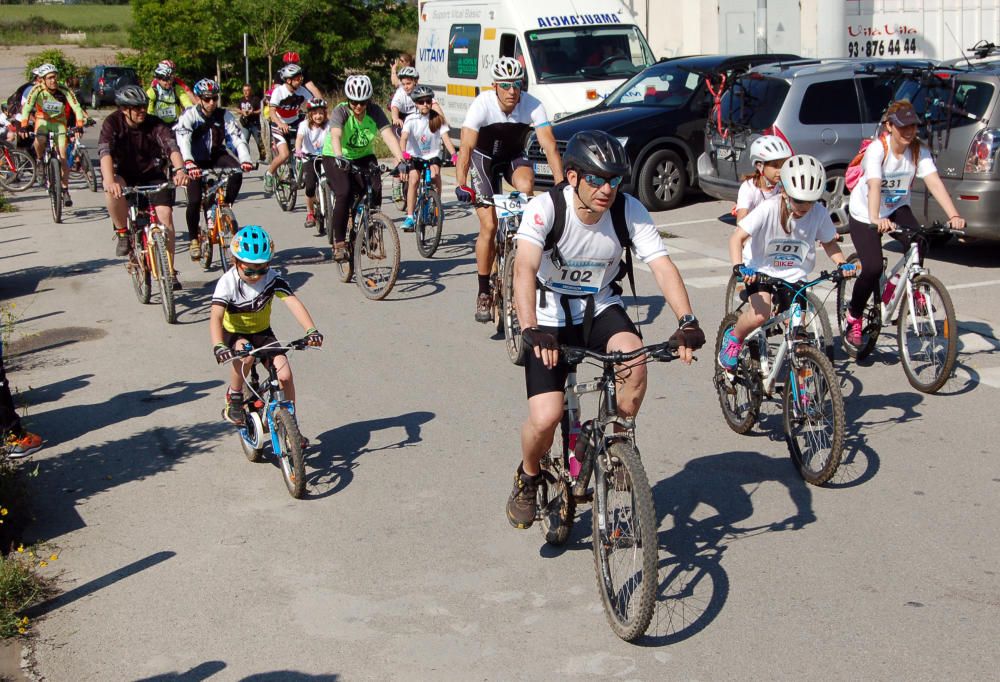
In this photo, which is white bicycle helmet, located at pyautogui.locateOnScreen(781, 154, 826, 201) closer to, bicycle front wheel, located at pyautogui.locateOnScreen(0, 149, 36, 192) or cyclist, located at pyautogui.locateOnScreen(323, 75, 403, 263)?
cyclist, located at pyautogui.locateOnScreen(323, 75, 403, 263)

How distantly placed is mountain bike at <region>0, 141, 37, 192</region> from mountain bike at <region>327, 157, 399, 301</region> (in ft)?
37.8

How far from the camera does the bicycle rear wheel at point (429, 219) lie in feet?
43.2

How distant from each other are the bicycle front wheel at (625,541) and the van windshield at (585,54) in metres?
14.1

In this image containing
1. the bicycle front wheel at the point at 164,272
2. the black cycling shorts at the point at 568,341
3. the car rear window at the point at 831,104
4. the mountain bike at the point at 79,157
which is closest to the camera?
the black cycling shorts at the point at 568,341

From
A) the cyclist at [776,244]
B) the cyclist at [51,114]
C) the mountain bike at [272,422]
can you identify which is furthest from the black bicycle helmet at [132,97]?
the cyclist at [51,114]

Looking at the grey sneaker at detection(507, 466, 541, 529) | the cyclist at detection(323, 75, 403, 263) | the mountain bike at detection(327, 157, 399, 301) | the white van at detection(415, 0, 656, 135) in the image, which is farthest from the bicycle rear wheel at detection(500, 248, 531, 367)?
the white van at detection(415, 0, 656, 135)

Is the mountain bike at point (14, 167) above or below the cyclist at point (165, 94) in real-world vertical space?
below

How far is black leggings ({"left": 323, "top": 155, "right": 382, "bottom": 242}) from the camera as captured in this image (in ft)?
38.6

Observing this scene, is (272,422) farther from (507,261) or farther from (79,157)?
(79,157)

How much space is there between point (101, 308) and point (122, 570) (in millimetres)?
6483

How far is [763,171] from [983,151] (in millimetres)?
4501

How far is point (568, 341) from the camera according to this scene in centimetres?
549

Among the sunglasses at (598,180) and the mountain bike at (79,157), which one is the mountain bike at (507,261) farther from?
the mountain bike at (79,157)

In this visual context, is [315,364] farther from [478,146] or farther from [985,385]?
[985,385]
